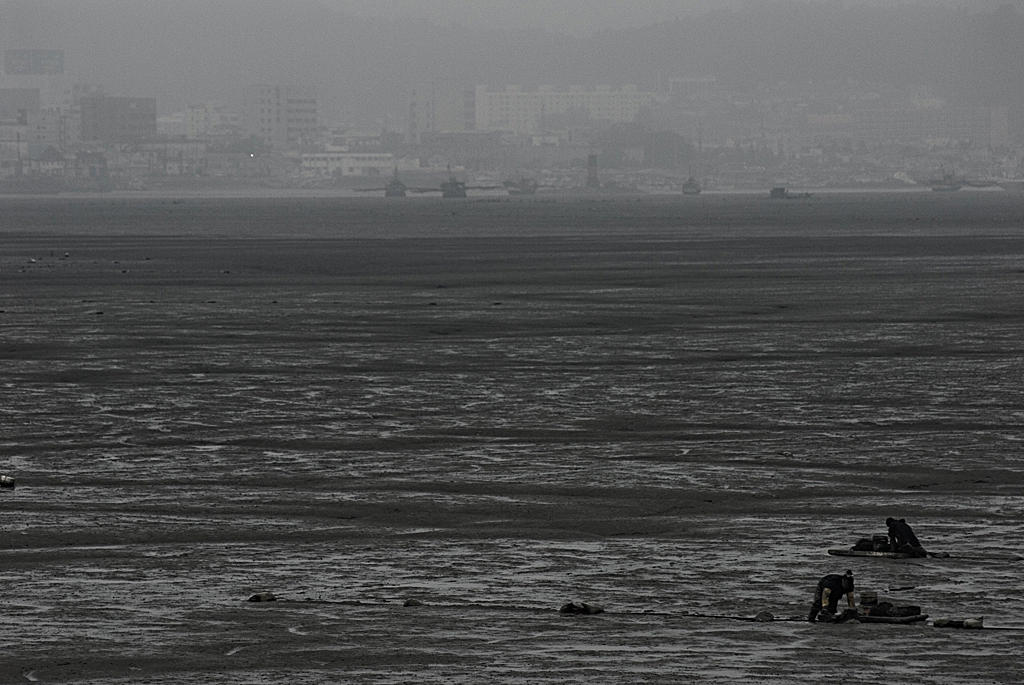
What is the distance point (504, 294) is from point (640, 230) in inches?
3602

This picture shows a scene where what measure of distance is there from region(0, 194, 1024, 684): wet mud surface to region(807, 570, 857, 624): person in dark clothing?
29 cm

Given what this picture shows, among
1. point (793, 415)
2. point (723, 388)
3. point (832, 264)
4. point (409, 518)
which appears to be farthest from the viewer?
point (832, 264)

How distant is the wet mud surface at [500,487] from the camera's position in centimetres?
1970

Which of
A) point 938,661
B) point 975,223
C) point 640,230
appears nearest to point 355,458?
point 938,661

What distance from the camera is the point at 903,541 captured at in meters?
23.8

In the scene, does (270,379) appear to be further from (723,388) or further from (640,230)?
(640,230)

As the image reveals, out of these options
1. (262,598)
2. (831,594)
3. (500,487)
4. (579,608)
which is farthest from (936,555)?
(262,598)

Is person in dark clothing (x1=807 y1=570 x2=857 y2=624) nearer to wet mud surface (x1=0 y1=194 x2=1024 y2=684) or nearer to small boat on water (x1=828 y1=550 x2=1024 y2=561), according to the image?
wet mud surface (x1=0 y1=194 x2=1024 y2=684)

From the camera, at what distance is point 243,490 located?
29.2 m

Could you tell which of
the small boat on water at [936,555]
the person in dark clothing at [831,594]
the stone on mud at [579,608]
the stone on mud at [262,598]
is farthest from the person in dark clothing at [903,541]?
the stone on mud at [262,598]

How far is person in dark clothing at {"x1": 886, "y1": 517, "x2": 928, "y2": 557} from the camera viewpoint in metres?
23.8

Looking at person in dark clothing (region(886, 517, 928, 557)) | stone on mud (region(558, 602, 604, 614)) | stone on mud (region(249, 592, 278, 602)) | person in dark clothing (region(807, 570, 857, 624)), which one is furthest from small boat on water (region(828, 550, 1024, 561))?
stone on mud (region(249, 592, 278, 602))

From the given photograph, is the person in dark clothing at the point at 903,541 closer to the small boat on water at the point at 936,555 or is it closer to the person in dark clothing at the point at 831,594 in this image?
the small boat on water at the point at 936,555

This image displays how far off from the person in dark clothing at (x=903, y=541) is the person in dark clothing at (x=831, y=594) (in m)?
3.02
